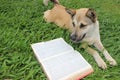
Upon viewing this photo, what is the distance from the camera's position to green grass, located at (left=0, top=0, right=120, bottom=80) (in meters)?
3.67

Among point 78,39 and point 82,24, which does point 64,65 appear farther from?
point 82,24

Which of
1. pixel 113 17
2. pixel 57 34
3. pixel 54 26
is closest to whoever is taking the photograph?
pixel 57 34

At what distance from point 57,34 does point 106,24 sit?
49.0 inches

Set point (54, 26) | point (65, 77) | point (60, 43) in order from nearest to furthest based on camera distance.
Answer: point (65, 77), point (60, 43), point (54, 26)

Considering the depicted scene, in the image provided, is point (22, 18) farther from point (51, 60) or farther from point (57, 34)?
point (51, 60)

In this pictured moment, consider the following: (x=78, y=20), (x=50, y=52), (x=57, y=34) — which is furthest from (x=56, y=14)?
(x=50, y=52)

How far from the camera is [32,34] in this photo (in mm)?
4652

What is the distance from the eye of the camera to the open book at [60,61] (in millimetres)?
3469

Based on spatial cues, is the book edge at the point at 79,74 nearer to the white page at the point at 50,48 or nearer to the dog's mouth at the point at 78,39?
the white page at the point at 50,48

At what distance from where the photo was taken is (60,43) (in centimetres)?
430

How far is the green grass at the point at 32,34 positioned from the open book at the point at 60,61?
124 mm

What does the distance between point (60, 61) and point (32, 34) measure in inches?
44.1

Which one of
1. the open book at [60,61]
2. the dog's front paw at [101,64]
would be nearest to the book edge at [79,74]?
the open book at [60,61]

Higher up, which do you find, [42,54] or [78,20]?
[78,20]
